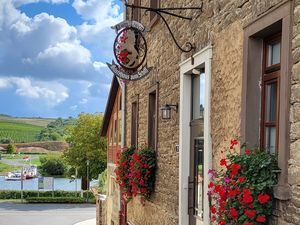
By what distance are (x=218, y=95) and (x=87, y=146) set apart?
1671 inches

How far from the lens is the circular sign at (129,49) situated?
904cm

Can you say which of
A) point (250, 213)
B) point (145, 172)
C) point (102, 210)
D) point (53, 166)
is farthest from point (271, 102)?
point (53, 166)

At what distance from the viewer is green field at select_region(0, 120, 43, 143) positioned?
7676 centimetres

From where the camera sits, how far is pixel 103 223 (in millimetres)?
22969

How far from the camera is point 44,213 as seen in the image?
3997 cm

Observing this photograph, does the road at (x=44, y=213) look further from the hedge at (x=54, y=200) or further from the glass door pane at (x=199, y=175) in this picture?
the glass door pane at (x=199, y=175)

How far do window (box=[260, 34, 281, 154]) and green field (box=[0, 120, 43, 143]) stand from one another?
72.6 meters

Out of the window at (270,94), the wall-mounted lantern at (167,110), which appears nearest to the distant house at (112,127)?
the wall-mounted lantern at (167,110)

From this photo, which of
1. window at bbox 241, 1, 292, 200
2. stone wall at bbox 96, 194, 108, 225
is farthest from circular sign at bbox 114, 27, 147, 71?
stone wall at bbox 96, 194, 108, 225

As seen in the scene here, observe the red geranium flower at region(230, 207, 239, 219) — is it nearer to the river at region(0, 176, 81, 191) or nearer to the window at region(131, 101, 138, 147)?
the window at region(131, 101, 138, 147)

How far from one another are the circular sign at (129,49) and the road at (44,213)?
25919mm

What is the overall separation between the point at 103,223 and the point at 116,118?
5538 mm

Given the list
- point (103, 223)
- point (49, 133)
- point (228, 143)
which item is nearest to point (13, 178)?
point (49, 133)

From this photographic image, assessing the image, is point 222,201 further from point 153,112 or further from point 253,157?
point 153,112
